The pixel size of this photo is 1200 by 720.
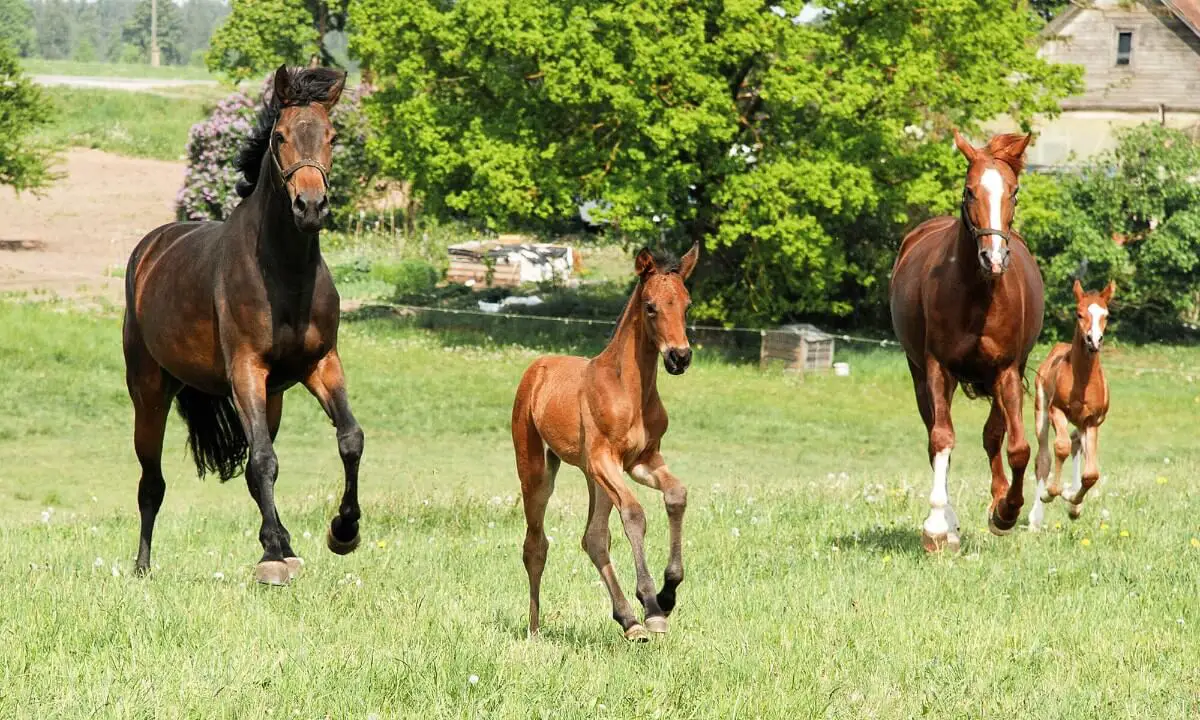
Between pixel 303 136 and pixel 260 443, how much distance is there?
6.27 feet

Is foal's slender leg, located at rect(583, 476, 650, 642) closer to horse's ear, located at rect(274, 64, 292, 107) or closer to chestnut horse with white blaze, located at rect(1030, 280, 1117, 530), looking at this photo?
horse's ear, located at rect(274, 64, 292, 107)

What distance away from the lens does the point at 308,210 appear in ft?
28.4

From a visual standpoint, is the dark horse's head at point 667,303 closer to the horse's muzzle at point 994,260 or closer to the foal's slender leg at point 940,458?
the horse's muzzle at point 994,260

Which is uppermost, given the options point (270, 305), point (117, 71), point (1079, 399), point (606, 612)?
point (117, 71)

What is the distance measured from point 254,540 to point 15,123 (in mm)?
35019

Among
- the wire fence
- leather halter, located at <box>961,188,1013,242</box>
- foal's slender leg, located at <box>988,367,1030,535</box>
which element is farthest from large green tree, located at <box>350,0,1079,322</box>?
leather halter, located at <box>961,188,1013,242</box>

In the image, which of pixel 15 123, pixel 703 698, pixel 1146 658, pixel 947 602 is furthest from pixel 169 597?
pixel 15 123

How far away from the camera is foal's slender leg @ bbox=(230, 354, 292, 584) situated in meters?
9.23

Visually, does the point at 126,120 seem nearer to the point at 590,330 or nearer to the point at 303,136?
the point at 590,330

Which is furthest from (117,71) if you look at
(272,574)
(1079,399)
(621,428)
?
A: (621,428)

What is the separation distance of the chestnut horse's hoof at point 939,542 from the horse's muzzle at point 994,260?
198 centimetres

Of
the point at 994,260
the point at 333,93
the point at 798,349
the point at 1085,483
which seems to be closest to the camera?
the point at 333,93

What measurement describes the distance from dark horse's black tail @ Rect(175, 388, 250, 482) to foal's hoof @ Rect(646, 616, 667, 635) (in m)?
5.14

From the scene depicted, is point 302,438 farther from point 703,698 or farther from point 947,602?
point 703,698
